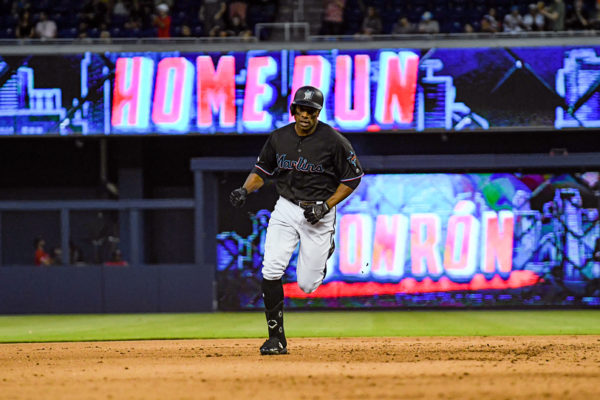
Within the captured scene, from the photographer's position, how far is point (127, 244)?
18453 millimetres

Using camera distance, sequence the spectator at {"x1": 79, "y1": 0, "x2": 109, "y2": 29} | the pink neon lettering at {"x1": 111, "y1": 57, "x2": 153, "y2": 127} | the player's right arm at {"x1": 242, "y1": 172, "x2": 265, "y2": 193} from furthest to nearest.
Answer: the spectator at {"x1": 79, "y1": 0, "x2": 109, "y2": 29}, the pink neon lettering at {"x1": 111, "y1": 57, "x2": 153, "y2": 127}, the player's right arm at {"x1": 242, "y1": 172, "x2": 265, "y2": 193}

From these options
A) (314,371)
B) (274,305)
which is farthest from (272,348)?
(314,371)

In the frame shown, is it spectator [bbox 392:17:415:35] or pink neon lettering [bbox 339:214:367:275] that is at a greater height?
spectator [bbox 392:17:415:35]

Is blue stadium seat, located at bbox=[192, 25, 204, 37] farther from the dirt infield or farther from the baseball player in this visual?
the baseball player

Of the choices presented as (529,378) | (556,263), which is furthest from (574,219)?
(529,378)

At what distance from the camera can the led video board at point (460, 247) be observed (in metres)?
16.5

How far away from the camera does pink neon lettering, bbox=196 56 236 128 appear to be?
53.3 ft

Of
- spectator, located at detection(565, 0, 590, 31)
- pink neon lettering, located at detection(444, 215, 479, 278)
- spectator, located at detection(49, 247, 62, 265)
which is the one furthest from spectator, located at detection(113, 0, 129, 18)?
spectator, located at detection(565, 0, 590, 31)

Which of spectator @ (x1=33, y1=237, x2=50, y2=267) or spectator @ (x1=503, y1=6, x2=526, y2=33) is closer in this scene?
spectator @ (x1=503, y1=6, x2=526, y2=33)

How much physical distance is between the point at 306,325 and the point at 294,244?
5.57 meters


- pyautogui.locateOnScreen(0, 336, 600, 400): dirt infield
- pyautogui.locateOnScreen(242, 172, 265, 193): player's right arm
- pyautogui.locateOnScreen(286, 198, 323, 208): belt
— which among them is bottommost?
pyautogui.locateOnScreen(0, 336, 600, 400): dirt infield

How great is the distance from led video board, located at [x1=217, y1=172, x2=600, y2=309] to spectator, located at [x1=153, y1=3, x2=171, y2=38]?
14.1 feet

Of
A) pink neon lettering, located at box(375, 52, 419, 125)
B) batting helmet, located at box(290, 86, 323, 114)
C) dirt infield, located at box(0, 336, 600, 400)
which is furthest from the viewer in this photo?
pink neon lettering, located at box(375, 52, 419, 125)

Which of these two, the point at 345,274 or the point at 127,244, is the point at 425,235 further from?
the point at 127,244
